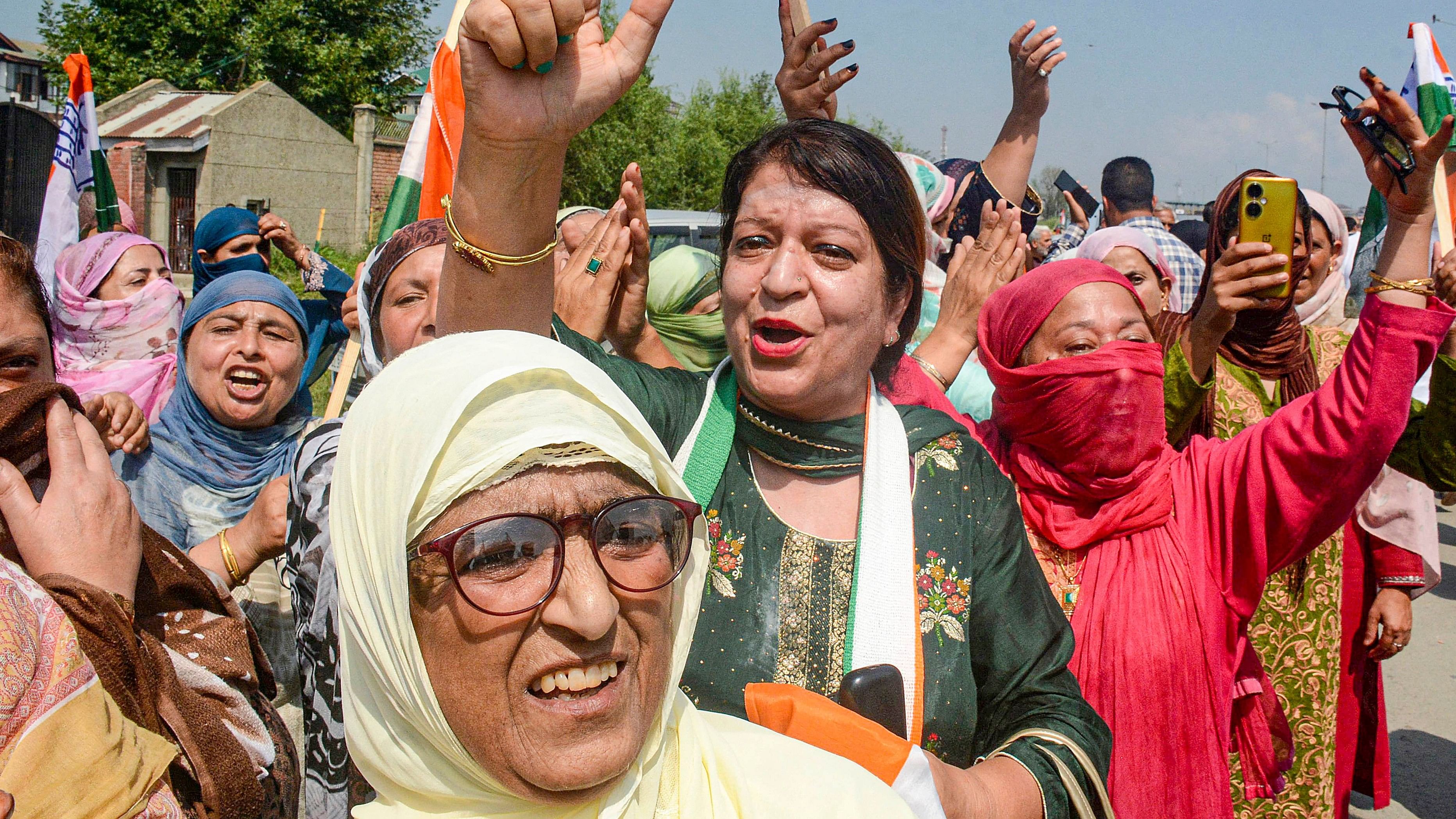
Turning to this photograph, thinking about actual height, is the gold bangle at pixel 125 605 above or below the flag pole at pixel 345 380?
below

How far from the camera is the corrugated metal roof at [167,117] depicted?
23969mm

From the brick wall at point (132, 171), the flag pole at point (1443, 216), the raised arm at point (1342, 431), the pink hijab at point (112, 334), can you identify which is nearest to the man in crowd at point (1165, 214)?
the flag pole at point (1443, 216)

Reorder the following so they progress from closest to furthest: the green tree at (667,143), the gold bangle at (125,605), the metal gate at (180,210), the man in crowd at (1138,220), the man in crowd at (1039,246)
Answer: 1. the gold bangle at (125,605)
2. the man in crowd at (1138,220)
3. the man in crowd at (1039,246)
4. the green tree at (667,143)
5. the metal gate at (180,210)

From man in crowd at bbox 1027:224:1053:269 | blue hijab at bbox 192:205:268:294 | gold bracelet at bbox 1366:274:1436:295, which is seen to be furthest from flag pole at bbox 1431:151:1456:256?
blue hijab at bbox 192:205:268:294

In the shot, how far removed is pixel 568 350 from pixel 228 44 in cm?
3459

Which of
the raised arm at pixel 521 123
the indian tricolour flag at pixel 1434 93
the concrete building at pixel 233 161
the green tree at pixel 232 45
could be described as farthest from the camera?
the green tree at pixel 232 45

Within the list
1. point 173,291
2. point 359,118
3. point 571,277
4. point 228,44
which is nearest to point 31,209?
point 173,291

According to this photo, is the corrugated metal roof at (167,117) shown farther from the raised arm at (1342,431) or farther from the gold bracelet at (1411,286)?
the gold bracelet at (1411,286)

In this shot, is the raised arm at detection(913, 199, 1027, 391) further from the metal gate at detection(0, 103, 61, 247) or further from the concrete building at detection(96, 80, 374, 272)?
the concrete building at detection(96, 80, 374, 272)

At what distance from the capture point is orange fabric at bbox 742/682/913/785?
140cm

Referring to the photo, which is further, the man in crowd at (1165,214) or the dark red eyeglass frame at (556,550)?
the man in crowd at (1165,214)

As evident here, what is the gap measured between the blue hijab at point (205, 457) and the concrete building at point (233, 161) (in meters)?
22.9

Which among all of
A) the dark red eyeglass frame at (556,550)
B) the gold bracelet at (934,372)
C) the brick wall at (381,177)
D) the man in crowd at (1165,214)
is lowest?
the dark red eyeglass frame at (556,550)

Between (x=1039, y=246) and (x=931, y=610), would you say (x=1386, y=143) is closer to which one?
(x=931, y=610)
